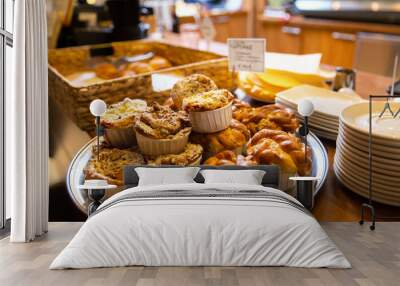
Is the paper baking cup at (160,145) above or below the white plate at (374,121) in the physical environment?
below

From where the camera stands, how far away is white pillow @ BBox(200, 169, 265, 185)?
1.45 m

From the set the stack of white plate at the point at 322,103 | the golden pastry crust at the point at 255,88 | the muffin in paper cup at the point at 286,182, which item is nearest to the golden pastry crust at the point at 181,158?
the muffin in paper cup at the point at 286,182

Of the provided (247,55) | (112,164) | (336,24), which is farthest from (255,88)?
(336,24)

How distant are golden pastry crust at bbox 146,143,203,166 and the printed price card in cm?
50

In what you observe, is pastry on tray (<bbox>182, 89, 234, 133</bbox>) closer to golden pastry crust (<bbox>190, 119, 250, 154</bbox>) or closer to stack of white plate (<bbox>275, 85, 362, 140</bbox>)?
golden pastry crust (<bbox>190, 119, 250, 154</bbox>)

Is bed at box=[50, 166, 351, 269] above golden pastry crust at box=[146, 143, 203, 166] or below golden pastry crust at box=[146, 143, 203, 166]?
below

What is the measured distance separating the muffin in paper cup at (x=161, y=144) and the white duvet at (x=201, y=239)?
254 millimetres

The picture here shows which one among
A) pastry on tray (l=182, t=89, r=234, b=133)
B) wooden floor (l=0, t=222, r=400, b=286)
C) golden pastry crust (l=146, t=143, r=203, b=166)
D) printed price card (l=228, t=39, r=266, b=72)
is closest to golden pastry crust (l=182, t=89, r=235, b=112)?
pastry on tray (l=182, t=89, r=234, b=133)

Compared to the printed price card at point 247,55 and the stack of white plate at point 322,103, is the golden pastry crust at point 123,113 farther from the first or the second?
the stack of white plate at point 322,103

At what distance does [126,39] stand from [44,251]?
201 cm

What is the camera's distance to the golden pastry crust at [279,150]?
58.0 inches

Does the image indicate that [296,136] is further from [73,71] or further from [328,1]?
[328,1]

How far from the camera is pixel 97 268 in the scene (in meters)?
1.27

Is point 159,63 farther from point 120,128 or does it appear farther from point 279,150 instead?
point 279,150
